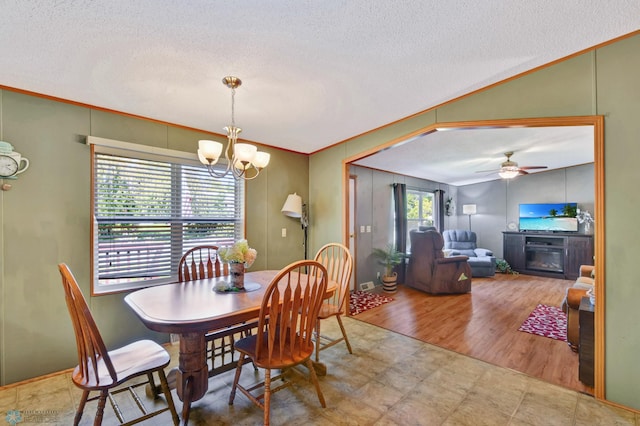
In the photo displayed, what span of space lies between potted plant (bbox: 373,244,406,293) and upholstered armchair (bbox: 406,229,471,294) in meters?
0.40

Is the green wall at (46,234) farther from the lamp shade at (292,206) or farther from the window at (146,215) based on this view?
the lamp shade at (292,206)

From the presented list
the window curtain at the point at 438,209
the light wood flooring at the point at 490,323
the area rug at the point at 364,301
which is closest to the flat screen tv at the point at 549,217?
the light wood flooring at the point at 490,323

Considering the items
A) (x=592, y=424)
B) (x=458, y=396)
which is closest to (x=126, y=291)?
(x=458, y=396)

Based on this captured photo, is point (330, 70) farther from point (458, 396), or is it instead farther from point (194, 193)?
point (458, 396)

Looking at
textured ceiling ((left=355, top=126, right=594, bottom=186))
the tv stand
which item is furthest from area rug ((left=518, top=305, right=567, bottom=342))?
the tv stand

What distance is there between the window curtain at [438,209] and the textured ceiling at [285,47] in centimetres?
512

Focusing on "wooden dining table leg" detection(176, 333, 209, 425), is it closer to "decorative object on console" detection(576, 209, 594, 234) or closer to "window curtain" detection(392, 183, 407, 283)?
"window curtain" detection(392, 183, 407, 283)

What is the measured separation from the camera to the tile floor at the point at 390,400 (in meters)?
1.76

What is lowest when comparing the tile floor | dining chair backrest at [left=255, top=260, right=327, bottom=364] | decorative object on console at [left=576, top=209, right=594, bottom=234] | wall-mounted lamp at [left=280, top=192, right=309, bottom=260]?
the tile floor

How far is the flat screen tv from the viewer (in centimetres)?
586

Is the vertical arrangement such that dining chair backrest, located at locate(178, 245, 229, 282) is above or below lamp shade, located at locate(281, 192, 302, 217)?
below

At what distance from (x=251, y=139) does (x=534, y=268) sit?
6.86 meters

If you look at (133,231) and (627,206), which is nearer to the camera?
(627,206)

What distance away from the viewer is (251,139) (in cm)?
363
